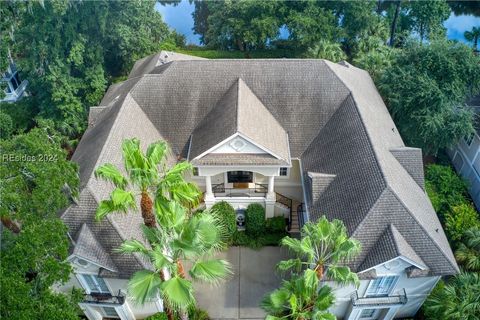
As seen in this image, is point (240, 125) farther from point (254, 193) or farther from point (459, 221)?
point (459, 221)

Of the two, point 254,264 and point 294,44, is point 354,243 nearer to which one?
point 254,264

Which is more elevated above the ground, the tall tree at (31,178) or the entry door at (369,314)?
the tall tree at (31,178)

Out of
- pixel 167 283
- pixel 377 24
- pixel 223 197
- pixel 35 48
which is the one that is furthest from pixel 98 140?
pixel 377 24

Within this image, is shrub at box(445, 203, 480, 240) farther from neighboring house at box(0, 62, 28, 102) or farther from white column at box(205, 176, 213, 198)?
neighboring house at box(0, 62, 28, 102)

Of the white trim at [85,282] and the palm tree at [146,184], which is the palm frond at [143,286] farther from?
the white trim at [85,282]

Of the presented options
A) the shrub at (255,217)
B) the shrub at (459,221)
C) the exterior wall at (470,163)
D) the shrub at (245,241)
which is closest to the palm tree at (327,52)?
the exterior wall at (470,163)

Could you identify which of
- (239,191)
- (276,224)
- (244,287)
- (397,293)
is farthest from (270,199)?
(397,293)
